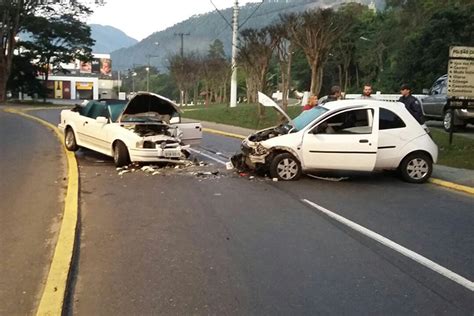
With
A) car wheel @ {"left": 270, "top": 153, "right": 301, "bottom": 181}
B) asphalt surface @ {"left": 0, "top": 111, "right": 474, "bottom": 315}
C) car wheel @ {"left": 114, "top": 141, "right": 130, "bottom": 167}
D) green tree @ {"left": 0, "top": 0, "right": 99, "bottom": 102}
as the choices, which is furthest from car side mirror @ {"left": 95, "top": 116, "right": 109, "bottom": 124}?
green tree @ {"left": 0, "top": 0, "right": 99, "bottom": 102}

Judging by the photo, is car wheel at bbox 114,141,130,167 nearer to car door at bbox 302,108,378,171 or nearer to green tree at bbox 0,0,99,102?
car door at bbox 302,108,378,171

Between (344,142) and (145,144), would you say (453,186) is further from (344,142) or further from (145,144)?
(145,144)

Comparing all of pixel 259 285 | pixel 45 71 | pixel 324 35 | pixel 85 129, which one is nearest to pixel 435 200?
pixel 259 285

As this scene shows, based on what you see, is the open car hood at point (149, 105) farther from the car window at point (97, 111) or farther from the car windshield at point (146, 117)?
the car window at point (97, 111)

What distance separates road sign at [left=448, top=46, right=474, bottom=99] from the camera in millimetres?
14672

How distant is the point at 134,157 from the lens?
12.2 metres

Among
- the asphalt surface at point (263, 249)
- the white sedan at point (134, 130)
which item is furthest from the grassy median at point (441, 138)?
the white sedan at point (134, 130)

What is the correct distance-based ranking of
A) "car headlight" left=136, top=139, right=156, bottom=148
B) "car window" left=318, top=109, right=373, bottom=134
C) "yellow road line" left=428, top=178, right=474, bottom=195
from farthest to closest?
1. "car headlight" left=136, top=139, right=156, bottom=148
2. "car window" left=318, top=109, right=373, bottom=134
3. "yellow road line" left=428, top=178, right=474, bottom=195

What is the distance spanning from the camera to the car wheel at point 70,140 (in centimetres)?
1492

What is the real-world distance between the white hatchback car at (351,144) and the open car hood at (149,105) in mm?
3191

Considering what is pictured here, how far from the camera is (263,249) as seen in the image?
6391 millimetres

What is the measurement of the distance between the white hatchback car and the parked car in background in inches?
328

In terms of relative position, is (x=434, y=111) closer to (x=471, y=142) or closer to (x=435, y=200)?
(x=471, y=142)

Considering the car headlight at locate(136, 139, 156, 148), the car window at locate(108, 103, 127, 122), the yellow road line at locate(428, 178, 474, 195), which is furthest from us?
the car window at locate(108, 103, 127, 122)
